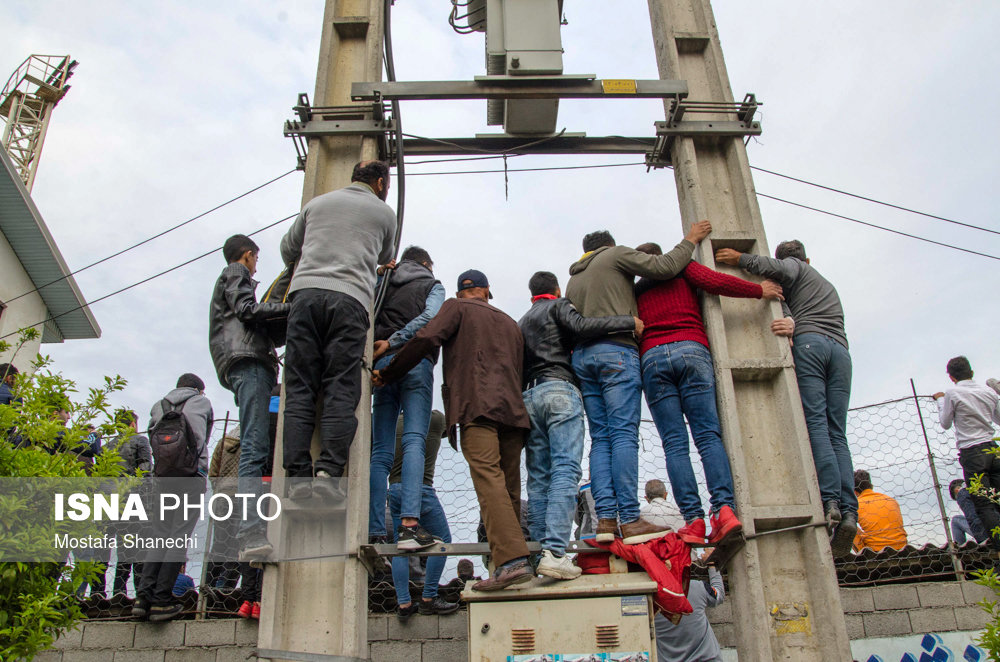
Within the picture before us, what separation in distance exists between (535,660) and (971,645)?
426 centimetres

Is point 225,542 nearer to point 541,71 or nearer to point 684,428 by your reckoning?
point 684,428

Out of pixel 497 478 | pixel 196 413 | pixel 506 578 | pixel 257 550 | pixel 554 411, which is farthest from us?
pixel 196 413

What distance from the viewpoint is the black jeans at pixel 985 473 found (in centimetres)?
698

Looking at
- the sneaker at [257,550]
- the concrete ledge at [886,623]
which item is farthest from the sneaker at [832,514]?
the sneaker at [257,550]

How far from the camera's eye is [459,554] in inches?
182

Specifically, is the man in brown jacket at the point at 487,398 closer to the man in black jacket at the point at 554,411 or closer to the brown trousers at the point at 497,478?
the brown trousers at the point at 497,478

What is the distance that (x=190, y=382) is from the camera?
6551mm

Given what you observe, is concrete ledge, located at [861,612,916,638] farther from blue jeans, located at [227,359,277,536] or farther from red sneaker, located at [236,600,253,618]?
blue jeans, located at [227,359,277,536]

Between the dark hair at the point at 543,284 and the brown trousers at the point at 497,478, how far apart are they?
126 centimetres

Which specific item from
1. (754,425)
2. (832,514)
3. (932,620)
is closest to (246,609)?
(754,425)

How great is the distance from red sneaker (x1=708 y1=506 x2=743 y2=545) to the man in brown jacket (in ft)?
3.59

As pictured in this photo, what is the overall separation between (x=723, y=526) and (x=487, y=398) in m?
1.49

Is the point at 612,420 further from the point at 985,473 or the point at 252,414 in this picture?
the point at 985,473

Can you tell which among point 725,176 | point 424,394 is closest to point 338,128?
point 424,394
